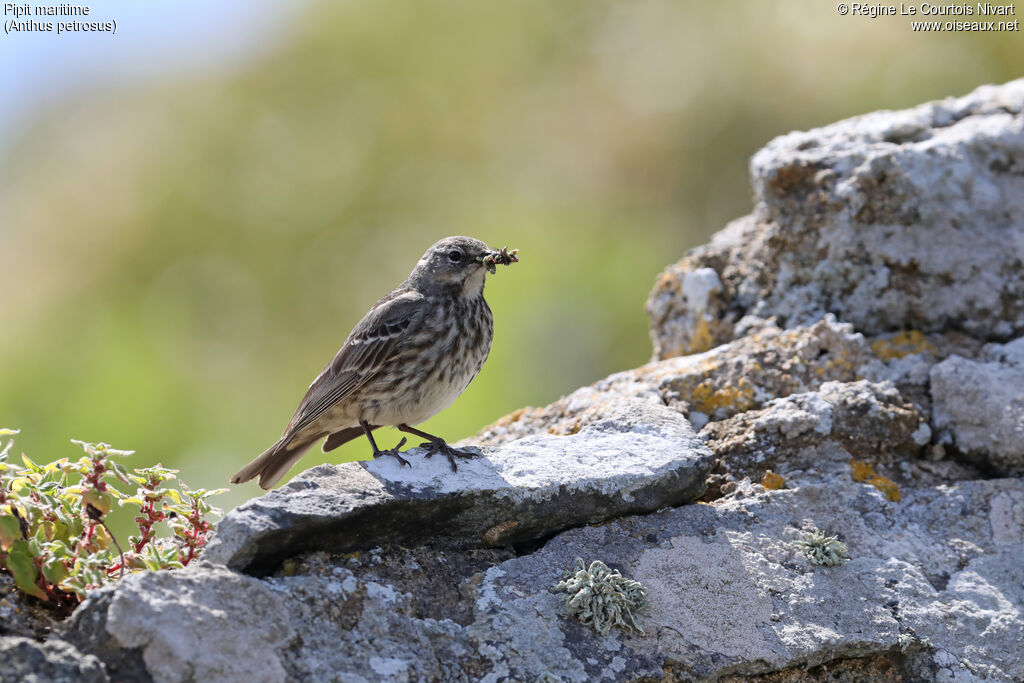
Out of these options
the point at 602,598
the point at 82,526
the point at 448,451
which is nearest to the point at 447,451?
the point at 448,451

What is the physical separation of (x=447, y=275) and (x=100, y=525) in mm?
2279

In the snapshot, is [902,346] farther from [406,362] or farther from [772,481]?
[406,362]

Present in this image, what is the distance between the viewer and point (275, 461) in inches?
187

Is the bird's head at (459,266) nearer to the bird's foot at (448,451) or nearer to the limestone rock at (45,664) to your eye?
the bird's foot at (448,451)

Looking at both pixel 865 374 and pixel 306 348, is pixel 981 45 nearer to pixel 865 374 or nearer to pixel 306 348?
pixel 865 374

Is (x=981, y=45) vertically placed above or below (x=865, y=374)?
above

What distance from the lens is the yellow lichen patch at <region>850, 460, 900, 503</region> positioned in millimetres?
3785

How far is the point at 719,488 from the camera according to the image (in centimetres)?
384

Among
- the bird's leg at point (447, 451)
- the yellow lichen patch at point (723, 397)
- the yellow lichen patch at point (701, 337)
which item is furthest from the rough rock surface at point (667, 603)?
the yellow lichen patch at point (701, 337)

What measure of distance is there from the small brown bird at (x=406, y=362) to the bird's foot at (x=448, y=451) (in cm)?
90

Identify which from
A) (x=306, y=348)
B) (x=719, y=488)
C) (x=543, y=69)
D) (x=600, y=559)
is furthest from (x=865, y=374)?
(x=543, y=69)

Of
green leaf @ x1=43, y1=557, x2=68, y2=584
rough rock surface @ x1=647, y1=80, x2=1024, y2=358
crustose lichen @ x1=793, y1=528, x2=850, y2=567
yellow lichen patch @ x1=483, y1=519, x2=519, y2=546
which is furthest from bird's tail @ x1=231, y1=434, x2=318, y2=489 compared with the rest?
crustose lichen @ x1=793, y1=528, x2=850, y2=567

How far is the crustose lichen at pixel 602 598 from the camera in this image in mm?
3049

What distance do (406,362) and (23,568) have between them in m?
2.23
